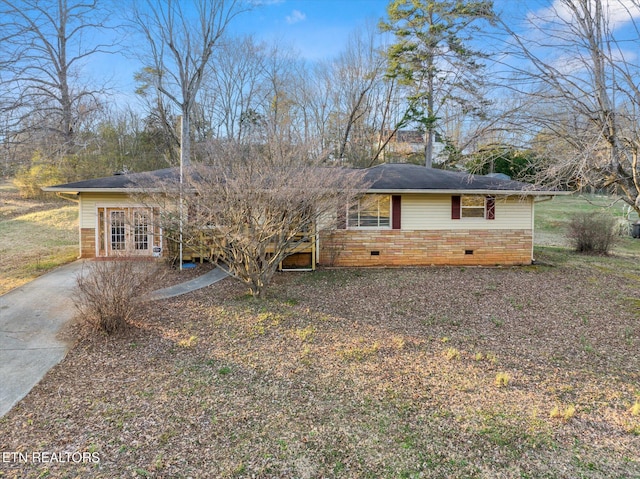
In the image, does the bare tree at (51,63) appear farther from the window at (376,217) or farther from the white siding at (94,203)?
the window at (376,217)

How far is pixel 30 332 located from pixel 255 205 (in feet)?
13.4

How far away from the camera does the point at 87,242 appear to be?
10969 millimetres

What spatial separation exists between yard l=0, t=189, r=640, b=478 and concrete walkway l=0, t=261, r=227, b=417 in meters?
0.24

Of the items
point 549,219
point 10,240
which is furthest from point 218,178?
point 549,219

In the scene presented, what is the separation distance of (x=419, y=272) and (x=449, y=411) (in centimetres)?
679

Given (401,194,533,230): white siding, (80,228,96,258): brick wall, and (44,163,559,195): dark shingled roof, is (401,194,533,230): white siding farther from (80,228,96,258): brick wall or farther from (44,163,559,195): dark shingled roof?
(80,228,96,258): brick wall

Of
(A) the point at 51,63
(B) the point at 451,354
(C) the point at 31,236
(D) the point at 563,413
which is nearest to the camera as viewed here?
(D) the point at 563,413

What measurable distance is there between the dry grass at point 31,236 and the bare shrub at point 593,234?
57.8 feet

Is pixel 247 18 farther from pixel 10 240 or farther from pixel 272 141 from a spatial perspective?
pixel 10 240

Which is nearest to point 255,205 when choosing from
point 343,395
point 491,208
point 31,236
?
point 343,395

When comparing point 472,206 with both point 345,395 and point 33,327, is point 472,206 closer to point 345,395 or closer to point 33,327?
point 345,395

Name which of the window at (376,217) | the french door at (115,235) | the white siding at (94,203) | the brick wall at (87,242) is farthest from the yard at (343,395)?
the brick wall at (87,242)

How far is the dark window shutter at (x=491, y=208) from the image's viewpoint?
11062 mm

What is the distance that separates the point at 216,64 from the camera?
74.3 ft
